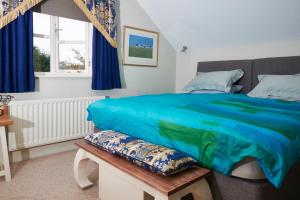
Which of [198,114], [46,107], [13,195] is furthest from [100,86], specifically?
[198,114]

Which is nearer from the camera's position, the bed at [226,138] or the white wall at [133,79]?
the bed at [226,138]

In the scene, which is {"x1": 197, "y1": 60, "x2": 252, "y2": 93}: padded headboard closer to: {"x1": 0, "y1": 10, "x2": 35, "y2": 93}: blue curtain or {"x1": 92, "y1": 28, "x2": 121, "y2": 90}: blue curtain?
{"x1": 92, "y1": 28, "x2": 121, "y2": 90}: blue curtain

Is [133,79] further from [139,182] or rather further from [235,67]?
[139,182]

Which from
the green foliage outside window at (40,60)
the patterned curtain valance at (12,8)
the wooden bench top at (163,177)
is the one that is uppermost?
the patterned curtain valance at (12,8)

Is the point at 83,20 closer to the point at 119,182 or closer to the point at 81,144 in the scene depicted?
the point at 81,144

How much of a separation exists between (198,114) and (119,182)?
692mm

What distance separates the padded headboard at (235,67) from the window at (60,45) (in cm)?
182

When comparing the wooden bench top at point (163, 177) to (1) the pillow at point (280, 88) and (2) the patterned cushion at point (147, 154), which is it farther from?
(1) the pillow at point (280, 88)

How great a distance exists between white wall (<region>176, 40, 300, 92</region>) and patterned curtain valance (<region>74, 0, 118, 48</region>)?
1446 mm

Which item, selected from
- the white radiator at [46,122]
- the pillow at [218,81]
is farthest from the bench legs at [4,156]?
the pillow at [218,81]

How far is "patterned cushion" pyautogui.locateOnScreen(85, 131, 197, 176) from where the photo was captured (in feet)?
4.12

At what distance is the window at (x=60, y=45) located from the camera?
107 inches

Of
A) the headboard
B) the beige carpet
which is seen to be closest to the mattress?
the beige carpet

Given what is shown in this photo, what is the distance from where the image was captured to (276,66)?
290cm
